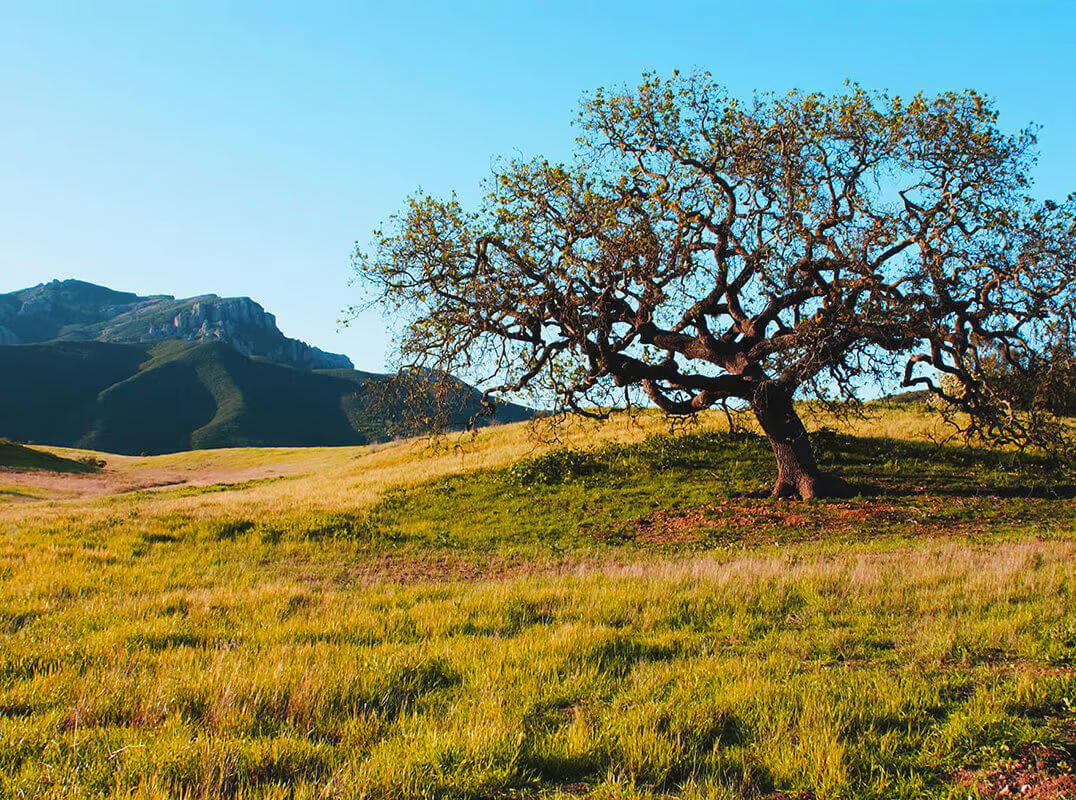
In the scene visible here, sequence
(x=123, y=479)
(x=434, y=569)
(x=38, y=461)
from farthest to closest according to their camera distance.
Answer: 1. (x=38, y=461)
2. (x=123, y=479)
3. (x=434, y=569)

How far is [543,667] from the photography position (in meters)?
6.29

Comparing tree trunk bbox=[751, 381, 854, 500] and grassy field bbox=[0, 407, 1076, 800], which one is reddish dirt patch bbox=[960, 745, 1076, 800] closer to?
grassy field bbox=[0, 407, 1076, 800]

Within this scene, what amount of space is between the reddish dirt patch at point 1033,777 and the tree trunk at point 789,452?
18205 millimetres

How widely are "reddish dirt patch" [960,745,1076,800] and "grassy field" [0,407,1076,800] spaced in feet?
0.06

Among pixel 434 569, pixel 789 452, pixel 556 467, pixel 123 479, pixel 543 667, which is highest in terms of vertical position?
pixel 789 452

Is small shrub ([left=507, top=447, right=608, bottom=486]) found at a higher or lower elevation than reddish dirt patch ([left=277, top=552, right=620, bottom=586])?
higher

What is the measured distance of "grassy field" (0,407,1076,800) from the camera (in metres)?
4.26

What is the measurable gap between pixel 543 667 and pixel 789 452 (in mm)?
19050

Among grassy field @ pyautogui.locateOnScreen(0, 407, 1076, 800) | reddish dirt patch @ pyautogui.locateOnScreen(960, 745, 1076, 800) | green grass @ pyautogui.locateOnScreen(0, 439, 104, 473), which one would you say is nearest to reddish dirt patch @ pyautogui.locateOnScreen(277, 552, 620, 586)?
grassy field @ pyautogui.locateOnScreen(0, 407, 1076, 800)

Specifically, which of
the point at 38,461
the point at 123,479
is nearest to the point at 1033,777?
the point at 123,479

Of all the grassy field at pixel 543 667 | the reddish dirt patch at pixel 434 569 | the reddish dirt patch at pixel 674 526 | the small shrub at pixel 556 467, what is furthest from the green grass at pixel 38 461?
the reddish dirt patch at pixel 674 526

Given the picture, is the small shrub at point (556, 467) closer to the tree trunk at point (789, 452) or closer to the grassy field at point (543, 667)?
the tree trunk at point (789, 452)

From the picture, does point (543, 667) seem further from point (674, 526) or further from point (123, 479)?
point (123, 479)

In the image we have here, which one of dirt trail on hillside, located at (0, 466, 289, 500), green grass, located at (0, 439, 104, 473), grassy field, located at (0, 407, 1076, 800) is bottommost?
dirt trail on hillside, located at (0, 466, 289, 500)
